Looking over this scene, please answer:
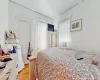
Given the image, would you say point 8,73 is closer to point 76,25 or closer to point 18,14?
point 76,25

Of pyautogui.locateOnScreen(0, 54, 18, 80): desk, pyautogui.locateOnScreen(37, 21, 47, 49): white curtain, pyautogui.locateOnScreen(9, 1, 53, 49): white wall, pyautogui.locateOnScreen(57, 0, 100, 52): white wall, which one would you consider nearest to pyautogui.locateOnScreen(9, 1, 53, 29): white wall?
pyautogui.locateOnScreen(9, 1, 53, 49): white wall

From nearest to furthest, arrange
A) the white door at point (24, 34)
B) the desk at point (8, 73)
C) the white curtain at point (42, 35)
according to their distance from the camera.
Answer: the desk at point (8, 73)
the white door at point (24, 34)
the white curtain at point (42, 35)

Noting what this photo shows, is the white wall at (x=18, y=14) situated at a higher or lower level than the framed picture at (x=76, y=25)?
higher

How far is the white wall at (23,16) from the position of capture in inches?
142

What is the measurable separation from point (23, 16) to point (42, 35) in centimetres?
133

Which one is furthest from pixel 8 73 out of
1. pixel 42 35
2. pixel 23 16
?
pixel 42 35

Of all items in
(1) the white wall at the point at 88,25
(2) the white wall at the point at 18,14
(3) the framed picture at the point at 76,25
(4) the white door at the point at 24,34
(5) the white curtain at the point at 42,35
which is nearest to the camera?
(1) the white wall at the point at 88,25

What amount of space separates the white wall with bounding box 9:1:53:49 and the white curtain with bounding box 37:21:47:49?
0.20m

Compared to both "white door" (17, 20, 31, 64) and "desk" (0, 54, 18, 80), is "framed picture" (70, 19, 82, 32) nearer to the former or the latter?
"desk" (0, 54, 18, 80)

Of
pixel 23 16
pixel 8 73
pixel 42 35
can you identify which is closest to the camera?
pixel 8 73

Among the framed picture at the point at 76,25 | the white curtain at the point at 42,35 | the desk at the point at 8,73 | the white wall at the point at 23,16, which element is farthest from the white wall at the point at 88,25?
the white curtain at the point at 42,35

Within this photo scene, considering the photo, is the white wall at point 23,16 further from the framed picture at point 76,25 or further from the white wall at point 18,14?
the framed picture at point 76,25

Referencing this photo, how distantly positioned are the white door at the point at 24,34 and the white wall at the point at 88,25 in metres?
2.14

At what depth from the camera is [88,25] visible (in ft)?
7.26
